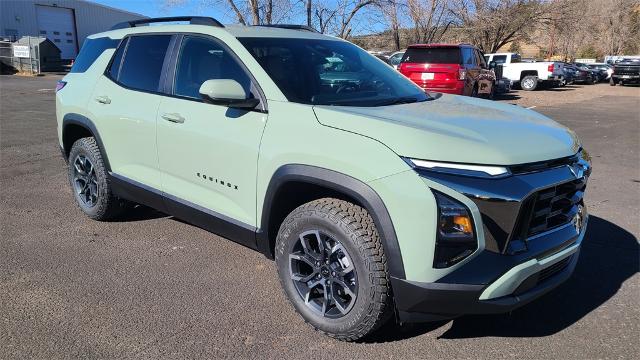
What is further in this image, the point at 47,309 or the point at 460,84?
the point at 460,84

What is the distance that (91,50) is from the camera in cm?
501

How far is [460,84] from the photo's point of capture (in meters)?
12.7

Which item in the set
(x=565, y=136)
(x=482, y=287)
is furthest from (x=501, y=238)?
(x=565, y=136)

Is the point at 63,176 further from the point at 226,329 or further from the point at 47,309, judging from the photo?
the point at 226,329

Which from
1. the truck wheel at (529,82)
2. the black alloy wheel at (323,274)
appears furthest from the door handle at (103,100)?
the truck wheel at (529,82)

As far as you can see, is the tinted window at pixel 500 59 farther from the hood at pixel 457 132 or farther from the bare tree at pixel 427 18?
the hood at pixel 457 132

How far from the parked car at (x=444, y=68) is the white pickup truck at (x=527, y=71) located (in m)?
12.7

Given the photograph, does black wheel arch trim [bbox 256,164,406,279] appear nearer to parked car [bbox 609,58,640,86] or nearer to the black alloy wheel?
the black alloy wheel

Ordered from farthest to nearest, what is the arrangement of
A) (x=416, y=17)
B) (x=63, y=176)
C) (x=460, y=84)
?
(x=416, y=17) < (x=460, y=84) < (x=63, y=176)

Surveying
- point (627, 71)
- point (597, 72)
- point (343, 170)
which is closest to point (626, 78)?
point (627, 71)

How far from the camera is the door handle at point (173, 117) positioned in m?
3.69

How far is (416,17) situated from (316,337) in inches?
930

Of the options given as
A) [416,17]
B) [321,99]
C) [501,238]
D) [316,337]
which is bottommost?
[316,337]

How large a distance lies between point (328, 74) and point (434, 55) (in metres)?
10.1
